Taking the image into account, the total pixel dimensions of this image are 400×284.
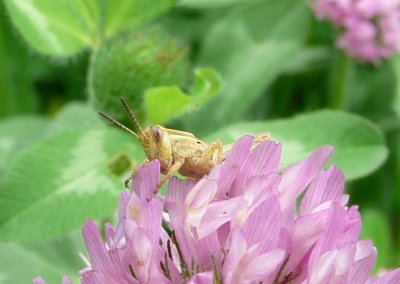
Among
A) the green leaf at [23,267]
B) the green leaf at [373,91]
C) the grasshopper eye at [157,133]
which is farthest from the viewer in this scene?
the green leaf at [373,91]

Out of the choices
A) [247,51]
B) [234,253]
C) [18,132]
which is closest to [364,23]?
[247,51]

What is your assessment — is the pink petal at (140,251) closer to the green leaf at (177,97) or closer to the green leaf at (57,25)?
the green leaf at (177,97)

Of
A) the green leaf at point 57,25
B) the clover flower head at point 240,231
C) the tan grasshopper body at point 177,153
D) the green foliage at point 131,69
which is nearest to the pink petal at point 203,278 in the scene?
the clover flower head at point 240,231

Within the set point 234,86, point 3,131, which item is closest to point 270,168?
point 234,86

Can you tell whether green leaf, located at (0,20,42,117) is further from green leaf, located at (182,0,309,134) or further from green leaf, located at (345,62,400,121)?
green leaf, located at (345,62,400,121)

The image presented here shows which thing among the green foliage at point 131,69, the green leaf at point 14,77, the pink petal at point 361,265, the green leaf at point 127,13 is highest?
the green leaf at point 14,77

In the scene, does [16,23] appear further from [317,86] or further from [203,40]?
[317,86]
